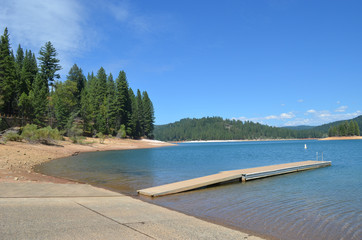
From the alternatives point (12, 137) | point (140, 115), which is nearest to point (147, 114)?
point (140, 115)

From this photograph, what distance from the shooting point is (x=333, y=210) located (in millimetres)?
10227

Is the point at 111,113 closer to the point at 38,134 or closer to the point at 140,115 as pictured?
A: the point at 140,115

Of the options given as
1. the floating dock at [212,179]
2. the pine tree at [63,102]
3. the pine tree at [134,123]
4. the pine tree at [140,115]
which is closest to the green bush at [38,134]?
the pine tree at [63,102]

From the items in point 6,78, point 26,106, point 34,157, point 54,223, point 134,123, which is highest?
point 6,78

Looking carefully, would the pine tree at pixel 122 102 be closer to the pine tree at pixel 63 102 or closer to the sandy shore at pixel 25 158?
the pine tree at pixel 63 102

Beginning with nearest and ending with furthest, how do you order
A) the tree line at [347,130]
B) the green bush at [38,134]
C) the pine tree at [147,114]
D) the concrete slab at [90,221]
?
1. the concrete slab at [90,221]
2. the green bush at [38,134]
3. the pine tree at [147,114]
4. the tree line at [347,130]

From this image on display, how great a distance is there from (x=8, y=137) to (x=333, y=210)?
34.6 m

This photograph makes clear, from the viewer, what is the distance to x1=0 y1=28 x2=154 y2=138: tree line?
173 ft

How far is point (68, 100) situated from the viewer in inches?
2537

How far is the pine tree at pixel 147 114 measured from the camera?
101281 mm

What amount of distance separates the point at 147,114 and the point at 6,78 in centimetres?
5669

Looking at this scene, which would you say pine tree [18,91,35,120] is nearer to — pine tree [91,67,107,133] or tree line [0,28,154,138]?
tree line [0,28,154,138]

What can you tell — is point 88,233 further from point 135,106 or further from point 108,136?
point 135,106

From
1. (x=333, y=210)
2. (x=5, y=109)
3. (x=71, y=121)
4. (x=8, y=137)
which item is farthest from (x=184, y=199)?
(x=5, y=109)
